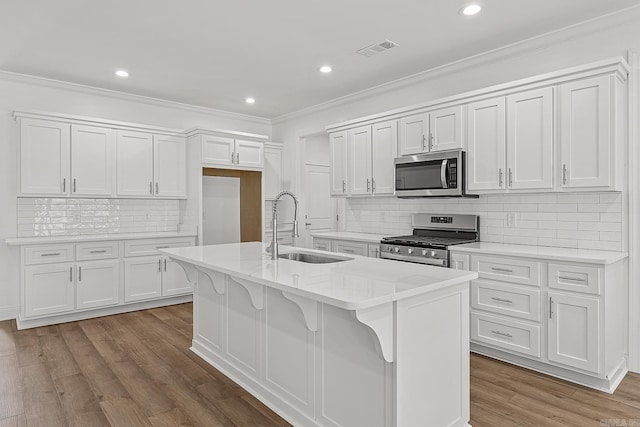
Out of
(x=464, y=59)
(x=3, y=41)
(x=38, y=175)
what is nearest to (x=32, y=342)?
(x=38, y=175)

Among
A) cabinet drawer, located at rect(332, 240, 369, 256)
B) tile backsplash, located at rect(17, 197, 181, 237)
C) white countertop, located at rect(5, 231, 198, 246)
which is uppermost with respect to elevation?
tile backsplash, located at rect(17, 197, 181, 237)

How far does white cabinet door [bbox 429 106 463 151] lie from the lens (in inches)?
145

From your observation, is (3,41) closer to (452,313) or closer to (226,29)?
(226,29)

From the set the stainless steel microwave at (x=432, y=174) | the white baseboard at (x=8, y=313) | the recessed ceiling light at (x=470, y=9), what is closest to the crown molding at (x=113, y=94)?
the white baseboard at (x=8, y=313)

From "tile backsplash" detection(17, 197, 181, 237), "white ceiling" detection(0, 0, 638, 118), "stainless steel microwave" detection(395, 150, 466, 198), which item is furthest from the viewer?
"tile backsplash" detection(17, 197, 181, 237)

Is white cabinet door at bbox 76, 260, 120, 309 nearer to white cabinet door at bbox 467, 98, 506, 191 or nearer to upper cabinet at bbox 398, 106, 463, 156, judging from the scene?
upper cabinet at bbox 398, 106, 463, 156

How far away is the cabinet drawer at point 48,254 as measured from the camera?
4031 millimetres

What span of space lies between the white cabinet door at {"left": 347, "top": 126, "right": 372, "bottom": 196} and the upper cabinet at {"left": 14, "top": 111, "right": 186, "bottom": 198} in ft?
7.67

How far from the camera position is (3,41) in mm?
3445

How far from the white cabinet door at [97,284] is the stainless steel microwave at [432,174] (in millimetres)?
3421

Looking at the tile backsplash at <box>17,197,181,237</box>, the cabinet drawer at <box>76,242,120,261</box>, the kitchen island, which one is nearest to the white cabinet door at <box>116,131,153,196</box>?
the tile backsplash at <box>17,197,181,237</box>

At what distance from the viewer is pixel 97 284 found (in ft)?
14.5

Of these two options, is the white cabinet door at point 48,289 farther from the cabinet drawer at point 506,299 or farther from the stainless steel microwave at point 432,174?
the cabinet drawer at point 506,299

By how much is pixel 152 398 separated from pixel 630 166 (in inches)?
150
